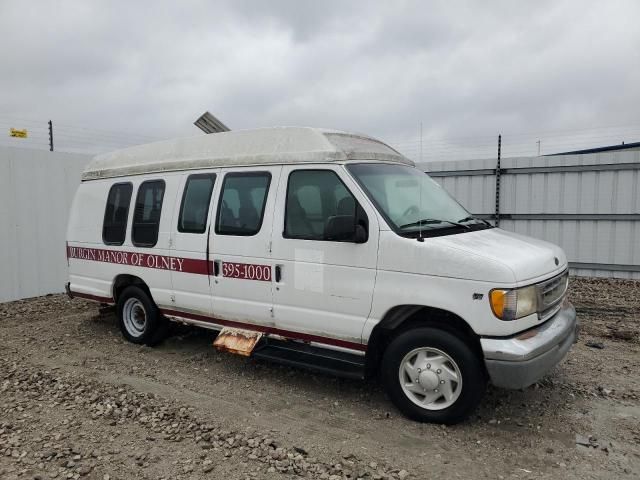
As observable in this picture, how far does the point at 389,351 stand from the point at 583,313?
184 inches

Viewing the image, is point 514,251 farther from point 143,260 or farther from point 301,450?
point 143,260

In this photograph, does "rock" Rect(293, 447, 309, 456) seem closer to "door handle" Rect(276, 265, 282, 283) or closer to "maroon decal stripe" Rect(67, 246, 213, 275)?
"door handle" Rect(276, 265, 282, 283)

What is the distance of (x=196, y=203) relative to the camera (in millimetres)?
5340

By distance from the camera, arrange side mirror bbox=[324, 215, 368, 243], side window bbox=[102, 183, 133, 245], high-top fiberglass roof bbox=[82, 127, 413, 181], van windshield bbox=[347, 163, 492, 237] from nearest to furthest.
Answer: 1. side mirror bbox=[324, 215, 368, 243]
2. van windshield bbox=[347, 163, 492, 237]
3. high-top fiberglass roof bbox=[82, 127, 413, 181]
4. side window bbox=[102, 183, 133, 245]

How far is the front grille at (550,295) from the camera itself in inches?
150

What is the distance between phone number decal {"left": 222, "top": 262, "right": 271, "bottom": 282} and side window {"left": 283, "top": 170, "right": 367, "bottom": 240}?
435 mm

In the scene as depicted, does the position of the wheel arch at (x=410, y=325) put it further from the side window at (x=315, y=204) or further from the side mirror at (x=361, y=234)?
the side window at (x=315, y=204)

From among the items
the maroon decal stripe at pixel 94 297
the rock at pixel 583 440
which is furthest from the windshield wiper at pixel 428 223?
the maroon decal stripe at pixel 94 297

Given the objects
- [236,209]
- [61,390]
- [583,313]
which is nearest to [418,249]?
[236,209]

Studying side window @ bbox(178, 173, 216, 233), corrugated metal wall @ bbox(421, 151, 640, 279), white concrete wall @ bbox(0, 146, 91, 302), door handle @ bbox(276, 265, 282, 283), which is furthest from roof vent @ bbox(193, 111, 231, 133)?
corrugated metal wall @ bbox(421, 151, 640, 279)

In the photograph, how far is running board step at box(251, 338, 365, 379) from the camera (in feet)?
13.9

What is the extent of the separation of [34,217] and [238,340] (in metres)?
5.89

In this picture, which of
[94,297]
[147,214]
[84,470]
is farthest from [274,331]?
[94,297]

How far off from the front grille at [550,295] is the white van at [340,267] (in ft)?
0.06
